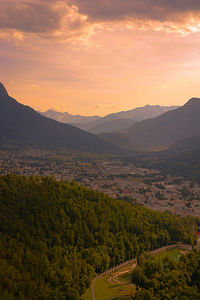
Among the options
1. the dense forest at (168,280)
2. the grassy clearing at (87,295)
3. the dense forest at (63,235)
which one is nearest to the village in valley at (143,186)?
the dense forest at (63,235)

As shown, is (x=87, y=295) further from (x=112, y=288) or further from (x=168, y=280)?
(x=168, y=280)

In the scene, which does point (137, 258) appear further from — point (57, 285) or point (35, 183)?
point (35, 183)

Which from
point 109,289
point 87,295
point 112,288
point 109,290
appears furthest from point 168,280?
point 87,295

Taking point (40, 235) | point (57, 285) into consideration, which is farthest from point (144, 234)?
point (57, 285)

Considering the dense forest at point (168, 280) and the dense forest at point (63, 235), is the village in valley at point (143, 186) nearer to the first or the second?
the dense forest at point (63, 235)

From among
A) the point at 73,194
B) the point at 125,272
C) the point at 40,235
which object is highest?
the point at 73,194

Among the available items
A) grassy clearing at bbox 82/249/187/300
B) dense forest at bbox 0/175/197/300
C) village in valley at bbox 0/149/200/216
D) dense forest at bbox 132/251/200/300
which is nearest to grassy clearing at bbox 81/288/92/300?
grassy clearing at bbox 82/249/187/300

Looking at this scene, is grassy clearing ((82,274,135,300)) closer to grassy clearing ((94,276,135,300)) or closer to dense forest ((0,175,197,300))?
grassy clearing ((94,276,135,300))
